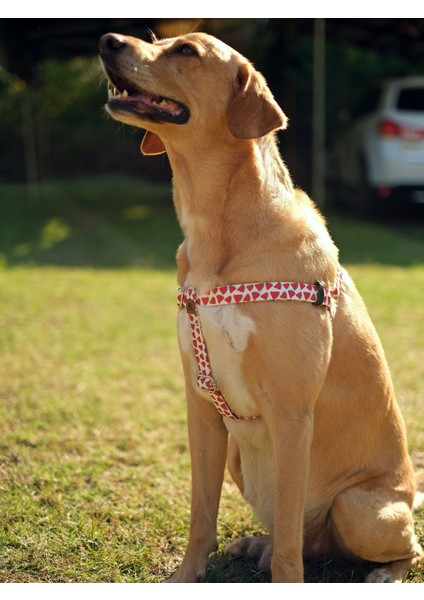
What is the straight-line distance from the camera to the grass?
302cm

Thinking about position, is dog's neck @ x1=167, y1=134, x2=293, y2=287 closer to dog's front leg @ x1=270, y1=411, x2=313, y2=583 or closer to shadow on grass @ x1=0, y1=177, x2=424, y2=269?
dog's front leg @ x1=270, y1=411, x2=313, y2=583

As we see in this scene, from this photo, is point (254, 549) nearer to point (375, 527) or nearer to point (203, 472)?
point (203, 472)

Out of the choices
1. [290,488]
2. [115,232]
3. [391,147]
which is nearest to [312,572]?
[290,488]

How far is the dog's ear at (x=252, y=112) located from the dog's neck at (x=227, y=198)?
92 mm

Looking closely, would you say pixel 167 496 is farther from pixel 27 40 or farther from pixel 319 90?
pixel 27 40

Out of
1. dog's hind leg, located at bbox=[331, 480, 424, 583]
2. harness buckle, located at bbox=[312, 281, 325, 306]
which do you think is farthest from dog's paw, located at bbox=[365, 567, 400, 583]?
harness buckle, located at bbox=[312, 281, 325, 306]

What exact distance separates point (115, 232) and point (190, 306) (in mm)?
9354

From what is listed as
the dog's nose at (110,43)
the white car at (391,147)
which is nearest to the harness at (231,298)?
the dog's nose at (110,43)

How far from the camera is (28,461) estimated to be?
387 centimetres

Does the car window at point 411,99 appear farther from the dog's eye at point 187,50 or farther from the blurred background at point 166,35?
the dog's eye at point 187,50

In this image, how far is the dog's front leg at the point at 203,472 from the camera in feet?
9.23

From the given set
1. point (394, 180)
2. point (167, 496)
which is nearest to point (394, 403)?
point (167, 496)

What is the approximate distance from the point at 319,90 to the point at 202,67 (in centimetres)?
942

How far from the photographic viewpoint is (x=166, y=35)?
9.82 meters
